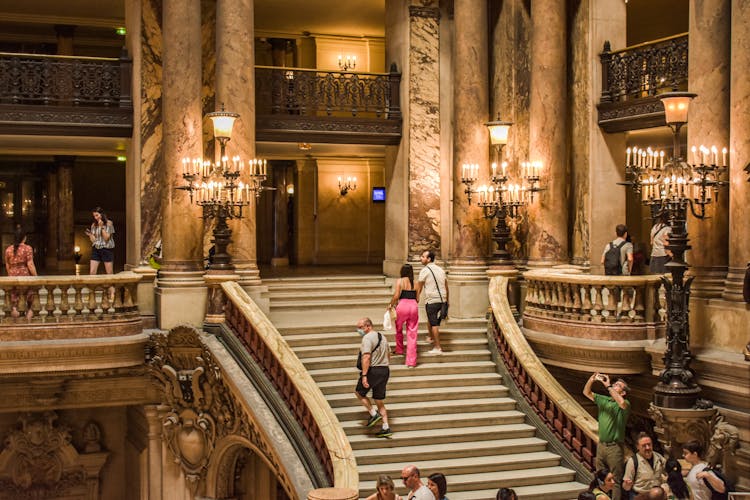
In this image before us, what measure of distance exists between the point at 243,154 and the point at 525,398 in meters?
6.02

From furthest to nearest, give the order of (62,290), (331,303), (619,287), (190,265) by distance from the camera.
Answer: (331,303), (190,265), (62,290), (619,287)

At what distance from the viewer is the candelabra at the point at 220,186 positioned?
15.6 meters

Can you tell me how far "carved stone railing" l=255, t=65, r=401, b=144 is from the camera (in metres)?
19.4

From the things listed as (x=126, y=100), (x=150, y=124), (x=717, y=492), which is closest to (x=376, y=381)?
(x=717, y=492)

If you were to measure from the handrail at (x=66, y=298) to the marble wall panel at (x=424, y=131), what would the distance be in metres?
5.75

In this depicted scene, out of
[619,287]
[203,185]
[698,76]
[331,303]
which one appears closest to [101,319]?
[203,185]

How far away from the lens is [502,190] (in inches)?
667

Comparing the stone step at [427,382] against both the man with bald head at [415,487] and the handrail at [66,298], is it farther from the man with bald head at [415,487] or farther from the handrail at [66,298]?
the man with bald head at [415,487]

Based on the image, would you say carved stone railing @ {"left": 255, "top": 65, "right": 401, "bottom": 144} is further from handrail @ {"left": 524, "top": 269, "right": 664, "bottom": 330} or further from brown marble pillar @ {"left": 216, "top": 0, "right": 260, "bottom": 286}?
handrail @ {"left": 524, "top": 269, "right": 664, "bottom": 330}

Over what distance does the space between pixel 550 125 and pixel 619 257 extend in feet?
9.24

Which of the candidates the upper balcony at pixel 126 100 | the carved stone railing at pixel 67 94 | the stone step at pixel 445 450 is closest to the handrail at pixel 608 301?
the stone step at pixel 445 450

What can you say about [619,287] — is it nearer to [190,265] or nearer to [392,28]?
[190,265]

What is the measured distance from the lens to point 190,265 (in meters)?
16.5

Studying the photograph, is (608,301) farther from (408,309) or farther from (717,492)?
(717,492)
